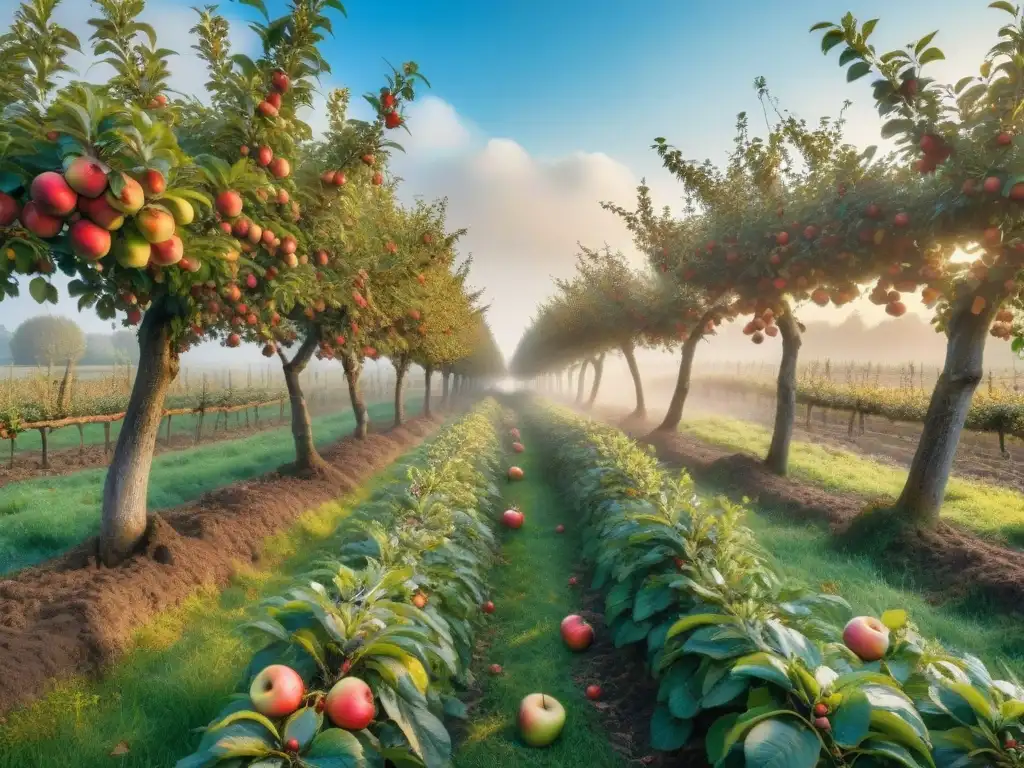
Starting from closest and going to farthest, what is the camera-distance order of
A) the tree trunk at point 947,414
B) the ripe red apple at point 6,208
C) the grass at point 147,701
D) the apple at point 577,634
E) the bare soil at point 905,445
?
the ripe red apple at point 6,208, the grass at point 147,701, the apple at point 577,634, the tree trunk at point 947,414, the bare soil at point 905,445

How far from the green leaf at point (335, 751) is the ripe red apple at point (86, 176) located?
8.20 feet

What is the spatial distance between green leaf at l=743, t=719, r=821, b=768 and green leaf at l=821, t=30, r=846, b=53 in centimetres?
563

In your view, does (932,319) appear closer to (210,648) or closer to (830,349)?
(210,648)

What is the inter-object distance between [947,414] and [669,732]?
6493mm

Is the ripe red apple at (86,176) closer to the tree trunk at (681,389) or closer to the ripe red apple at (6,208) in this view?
the ripe red apple at (6,208)

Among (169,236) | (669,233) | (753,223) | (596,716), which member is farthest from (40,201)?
(669,233)

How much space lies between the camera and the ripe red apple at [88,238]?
91.9 inches

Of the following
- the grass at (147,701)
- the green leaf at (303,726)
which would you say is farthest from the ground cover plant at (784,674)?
the grass at (147,701)

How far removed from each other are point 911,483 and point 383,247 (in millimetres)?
8692

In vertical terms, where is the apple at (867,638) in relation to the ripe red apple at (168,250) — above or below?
below

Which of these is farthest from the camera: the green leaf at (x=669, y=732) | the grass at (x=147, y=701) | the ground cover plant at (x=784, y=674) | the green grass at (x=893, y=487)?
the green grass at (x=893, y=487)

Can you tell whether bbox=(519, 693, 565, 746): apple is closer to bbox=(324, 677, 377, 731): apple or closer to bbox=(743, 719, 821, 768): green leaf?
bbox=(324, 677, 377, 731): apple

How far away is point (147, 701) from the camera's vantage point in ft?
12.4

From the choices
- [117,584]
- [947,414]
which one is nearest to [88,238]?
[117,584]
